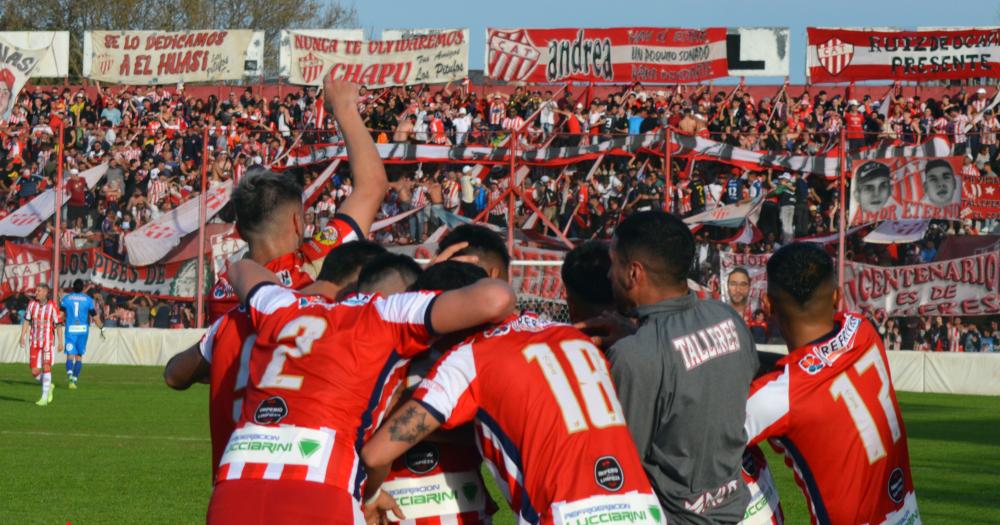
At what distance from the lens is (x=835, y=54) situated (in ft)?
124

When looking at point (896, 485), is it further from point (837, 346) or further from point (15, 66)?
point (15, 66)

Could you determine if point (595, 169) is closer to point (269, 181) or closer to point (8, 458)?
point (8, 458)

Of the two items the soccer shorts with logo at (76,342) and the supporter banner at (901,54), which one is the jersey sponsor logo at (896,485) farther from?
the supporter banner at (901,54)

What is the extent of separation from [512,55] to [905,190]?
17398mm

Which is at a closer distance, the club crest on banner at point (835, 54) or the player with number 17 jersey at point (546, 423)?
the player with number 17 jersey at point (546, 423)

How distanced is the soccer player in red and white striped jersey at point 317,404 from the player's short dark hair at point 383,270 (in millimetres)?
601

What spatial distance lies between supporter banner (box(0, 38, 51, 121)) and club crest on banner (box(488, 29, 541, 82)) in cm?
1249

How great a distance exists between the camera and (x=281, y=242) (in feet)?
18.2

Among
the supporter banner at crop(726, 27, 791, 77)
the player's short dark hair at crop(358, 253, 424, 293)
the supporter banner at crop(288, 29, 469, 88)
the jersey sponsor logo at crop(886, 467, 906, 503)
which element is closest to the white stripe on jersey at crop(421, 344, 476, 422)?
the player's short dark hair at crop(358, 253, 424, 293)

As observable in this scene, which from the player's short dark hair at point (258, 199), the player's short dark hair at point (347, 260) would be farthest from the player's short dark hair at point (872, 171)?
the player's short dark hair at point (258, 199)

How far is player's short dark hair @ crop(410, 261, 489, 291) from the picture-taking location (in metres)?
5.08

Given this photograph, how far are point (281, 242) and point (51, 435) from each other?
44.9ft

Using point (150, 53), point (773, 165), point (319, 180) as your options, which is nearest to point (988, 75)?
point (773, 165)

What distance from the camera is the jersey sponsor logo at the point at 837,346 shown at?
17.4ft
